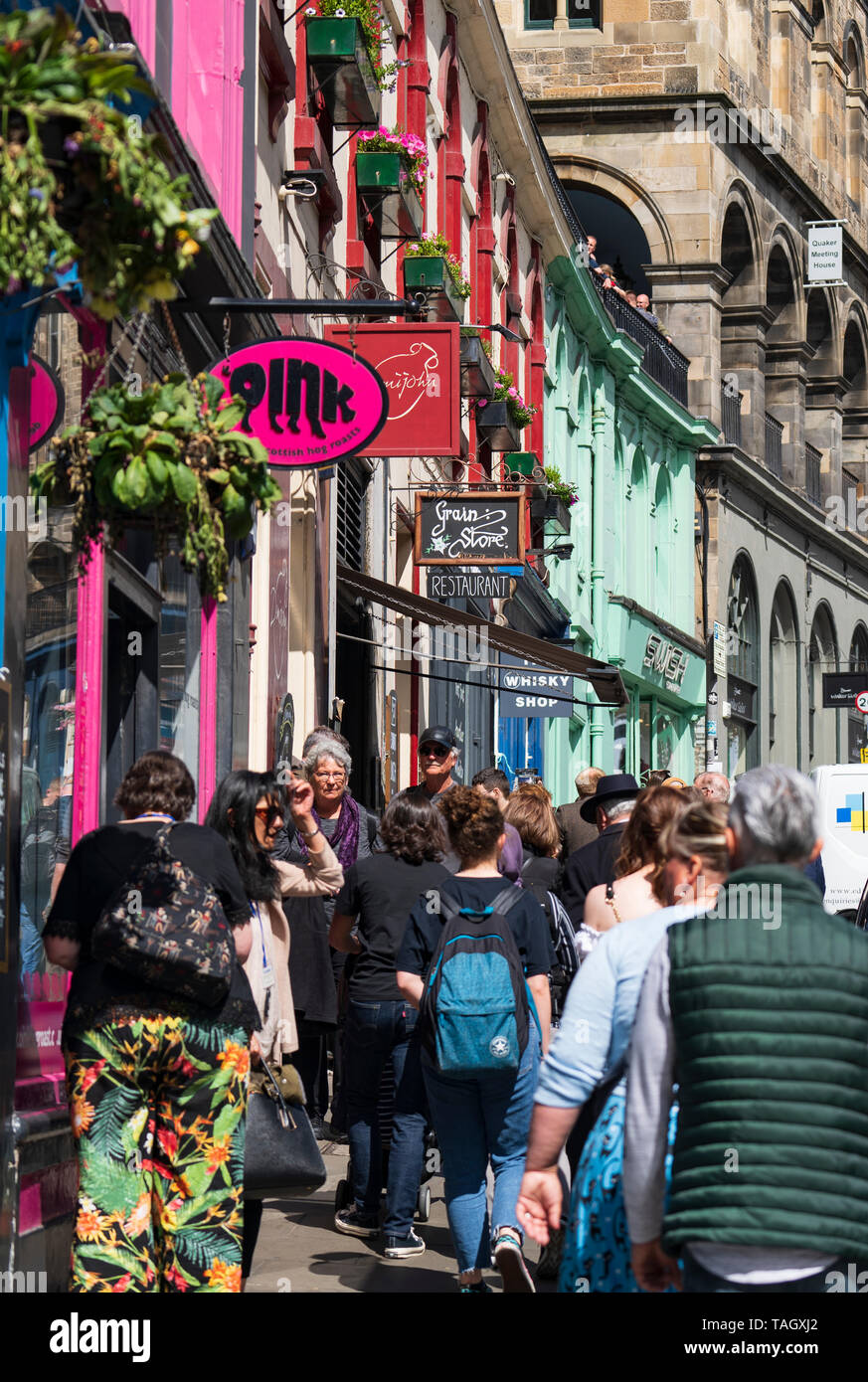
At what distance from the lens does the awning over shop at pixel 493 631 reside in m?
17.4

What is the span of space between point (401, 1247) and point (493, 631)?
478 inches

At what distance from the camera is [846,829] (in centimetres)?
1997

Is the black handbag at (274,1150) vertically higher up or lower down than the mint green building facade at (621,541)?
lower down

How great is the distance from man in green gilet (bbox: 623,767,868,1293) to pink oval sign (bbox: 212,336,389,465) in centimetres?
648

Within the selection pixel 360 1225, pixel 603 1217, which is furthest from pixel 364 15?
pixel 603 1217

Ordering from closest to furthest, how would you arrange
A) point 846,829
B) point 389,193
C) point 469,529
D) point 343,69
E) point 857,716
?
point 343,69 < point 389,193 < point 469,529 < point 846,829 < point 857,716

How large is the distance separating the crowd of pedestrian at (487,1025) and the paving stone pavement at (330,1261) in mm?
122

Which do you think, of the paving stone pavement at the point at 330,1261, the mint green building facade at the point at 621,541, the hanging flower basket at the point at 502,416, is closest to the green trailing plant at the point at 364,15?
the hanging flower basket at the point at 502,416

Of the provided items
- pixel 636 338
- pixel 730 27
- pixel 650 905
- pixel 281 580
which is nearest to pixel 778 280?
pixel 730 27

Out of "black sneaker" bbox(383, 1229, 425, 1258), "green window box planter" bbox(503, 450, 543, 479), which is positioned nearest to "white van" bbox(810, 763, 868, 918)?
"green window box planter" bbox(503, 450, 543, 479)

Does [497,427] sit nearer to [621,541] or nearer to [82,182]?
[621,541]

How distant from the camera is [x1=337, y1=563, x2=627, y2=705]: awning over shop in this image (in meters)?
17.4

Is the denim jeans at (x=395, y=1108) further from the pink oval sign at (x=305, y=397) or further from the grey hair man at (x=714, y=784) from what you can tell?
the grey hair man at (x=714, y=784)

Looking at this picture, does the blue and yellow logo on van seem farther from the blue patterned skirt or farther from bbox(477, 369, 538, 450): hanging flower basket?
the blue patterned skirt
